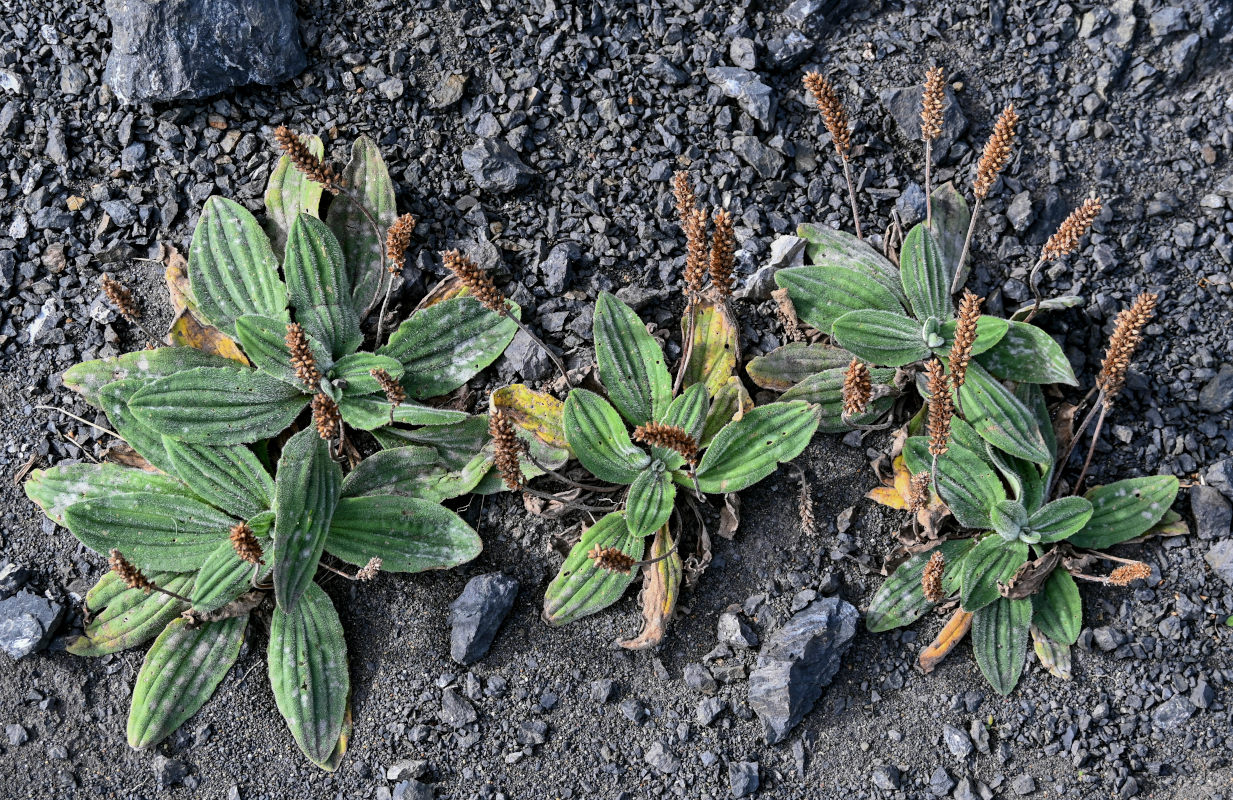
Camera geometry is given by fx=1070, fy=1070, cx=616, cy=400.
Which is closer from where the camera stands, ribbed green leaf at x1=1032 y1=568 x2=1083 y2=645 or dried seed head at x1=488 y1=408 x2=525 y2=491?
dried seed head at x1=488 y1=408 x2=525 y2=491

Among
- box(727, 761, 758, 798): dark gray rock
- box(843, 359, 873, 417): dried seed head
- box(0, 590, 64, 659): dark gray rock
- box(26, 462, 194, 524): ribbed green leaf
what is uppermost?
box(843, 359, 873, 417): dried seed head

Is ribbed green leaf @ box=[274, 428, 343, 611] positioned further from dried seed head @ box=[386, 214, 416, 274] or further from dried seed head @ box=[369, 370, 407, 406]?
dried seed head @ box=[386, 214, 416, 274]

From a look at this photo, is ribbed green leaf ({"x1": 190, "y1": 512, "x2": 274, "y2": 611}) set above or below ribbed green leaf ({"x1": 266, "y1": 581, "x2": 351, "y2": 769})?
above

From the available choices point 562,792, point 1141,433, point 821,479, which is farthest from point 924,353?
point 562,792

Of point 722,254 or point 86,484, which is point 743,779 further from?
point 86,484

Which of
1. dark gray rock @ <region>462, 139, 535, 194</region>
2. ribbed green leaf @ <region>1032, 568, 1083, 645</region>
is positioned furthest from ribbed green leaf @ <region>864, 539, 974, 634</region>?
dark gray rock @ <region>462, 139, 535, 194</region>

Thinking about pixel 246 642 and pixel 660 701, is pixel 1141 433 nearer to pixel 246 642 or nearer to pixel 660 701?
pixel 660 701

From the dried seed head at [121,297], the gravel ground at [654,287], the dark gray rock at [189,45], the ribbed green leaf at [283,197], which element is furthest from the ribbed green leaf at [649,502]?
the dark gray rock at [189,45]
